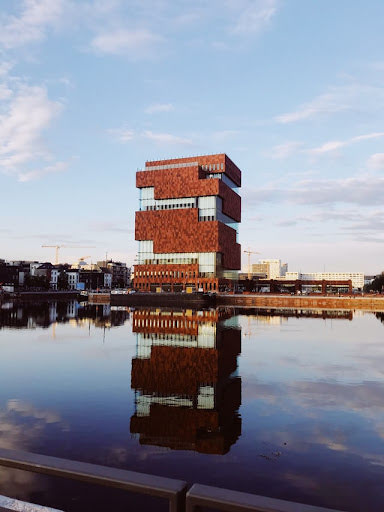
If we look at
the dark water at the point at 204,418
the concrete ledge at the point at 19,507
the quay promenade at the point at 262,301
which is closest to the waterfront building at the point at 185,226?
the quay promenade at the point at 262,301

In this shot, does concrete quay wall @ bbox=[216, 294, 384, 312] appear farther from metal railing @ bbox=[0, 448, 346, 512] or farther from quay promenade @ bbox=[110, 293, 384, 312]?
metal railing @ bbox=[0, 448, 346, 512]

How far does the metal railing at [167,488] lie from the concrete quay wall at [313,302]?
132 meters

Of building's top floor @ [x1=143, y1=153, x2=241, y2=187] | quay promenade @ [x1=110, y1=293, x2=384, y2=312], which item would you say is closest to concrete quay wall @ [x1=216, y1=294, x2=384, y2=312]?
quay promenade @ [x1=110, y1=293, x2=384, y2=312]

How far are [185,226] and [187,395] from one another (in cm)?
15601

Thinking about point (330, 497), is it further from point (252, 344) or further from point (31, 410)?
point (252, 344)

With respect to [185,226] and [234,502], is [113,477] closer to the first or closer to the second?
[234,502]

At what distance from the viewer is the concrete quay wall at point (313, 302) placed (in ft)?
433

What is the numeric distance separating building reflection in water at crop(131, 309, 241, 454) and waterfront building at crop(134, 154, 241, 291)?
5122 inches

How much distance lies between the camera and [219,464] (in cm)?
1515

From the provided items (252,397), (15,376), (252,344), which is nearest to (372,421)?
(252,397)

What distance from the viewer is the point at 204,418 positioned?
67.9ft

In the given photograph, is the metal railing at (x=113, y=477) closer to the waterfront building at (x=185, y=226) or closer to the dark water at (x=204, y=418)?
the dark water at (x=204, y=418)

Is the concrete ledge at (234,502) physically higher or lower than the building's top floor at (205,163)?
lower

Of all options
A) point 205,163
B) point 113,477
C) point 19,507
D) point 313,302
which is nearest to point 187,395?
point 19,507
